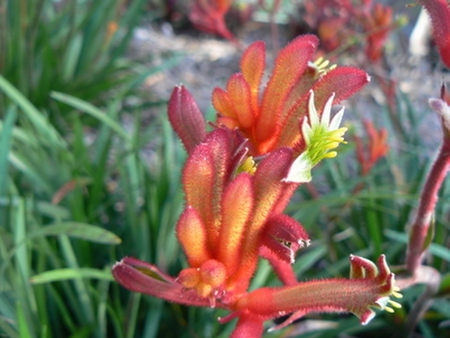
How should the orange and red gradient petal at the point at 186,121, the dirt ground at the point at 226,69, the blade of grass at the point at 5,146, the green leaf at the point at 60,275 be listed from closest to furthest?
1. the orange and red gradient petal at the point at 186,121
2. the green leaf at the point at 60,275
3. the blade of grass at the point at 5,146
4. the dirt ground at the point at 226,69

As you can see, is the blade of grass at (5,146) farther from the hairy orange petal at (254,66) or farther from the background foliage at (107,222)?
the hairy orange petal at (254,66)

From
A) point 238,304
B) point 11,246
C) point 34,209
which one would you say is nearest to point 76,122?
point 34,209

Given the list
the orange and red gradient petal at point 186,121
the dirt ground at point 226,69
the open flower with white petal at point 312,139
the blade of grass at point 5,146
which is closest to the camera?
the open flower with white petal at point 312,139

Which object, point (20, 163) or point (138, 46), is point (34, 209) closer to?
point (20, 163)

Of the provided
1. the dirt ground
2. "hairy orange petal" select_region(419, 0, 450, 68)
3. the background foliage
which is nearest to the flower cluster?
"hairy orange petal" select_region(419, 0, 450, 68)

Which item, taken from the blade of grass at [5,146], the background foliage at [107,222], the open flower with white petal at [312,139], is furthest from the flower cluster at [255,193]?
the blade of grass at [5,146]

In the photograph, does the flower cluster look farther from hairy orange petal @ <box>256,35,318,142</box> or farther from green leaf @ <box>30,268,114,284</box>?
green leaf @ <box>30,268,114,284</box>

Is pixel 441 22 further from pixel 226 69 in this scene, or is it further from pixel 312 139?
pixel 226 69
